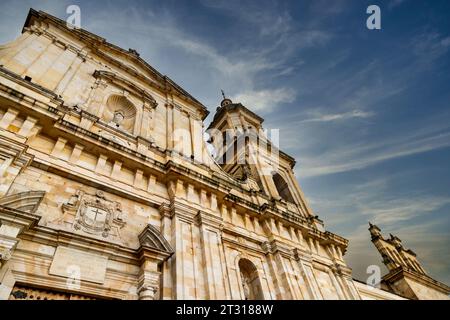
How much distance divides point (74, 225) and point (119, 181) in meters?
1.99

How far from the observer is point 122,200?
27.0ft

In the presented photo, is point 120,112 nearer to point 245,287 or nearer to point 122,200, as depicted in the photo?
point 122,200

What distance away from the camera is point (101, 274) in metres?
6.38

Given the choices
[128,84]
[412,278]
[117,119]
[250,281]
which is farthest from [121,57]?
[412,278]

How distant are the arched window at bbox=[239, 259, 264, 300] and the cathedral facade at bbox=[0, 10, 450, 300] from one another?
0.13 feet

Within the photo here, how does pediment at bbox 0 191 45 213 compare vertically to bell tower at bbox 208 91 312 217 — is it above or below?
below

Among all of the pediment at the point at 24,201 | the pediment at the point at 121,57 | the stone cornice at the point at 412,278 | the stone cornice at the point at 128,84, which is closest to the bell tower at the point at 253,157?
the pediment at the point at 121,57

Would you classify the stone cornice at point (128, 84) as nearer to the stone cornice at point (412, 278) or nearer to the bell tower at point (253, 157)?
the bell tower at point (253, 157)

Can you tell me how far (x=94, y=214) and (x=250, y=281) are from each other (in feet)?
19.6

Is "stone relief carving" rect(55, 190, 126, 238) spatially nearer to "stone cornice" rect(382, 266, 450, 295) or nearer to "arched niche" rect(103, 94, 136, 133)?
"arched niche" rect(103, 94, 136, 133)

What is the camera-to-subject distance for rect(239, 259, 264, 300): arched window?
966 cm

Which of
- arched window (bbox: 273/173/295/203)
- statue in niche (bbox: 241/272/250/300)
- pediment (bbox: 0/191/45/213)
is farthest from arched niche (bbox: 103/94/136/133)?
arched window (bbox: 273/173/295/203)

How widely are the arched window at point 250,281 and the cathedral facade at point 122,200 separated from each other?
40mm

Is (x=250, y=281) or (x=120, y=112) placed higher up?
(x=120, y=112)
